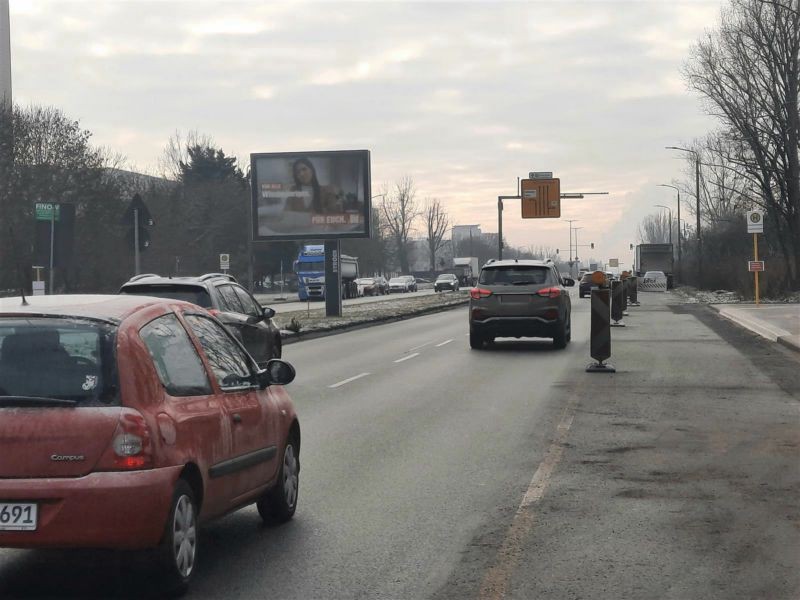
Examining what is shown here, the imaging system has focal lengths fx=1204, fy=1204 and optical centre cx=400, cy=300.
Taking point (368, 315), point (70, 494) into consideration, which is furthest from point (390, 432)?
point (368, 315)

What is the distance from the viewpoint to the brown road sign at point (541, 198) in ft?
212

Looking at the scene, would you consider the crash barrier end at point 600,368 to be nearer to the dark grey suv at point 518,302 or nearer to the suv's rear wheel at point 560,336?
the dark grey suv at point 518,302

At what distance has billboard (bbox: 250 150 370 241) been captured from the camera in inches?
1719

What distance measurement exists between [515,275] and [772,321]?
38.2ft

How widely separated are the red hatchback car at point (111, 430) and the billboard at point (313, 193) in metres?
37.3

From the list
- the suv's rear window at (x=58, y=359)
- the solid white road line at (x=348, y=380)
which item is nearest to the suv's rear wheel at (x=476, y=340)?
the solid white road line at (x=348, y=380)

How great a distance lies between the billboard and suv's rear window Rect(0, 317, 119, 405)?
3778cm

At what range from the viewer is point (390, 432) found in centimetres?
1180

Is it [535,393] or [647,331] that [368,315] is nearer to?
[647,331]

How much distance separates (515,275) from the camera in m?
23.6

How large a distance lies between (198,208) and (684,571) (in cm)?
7813

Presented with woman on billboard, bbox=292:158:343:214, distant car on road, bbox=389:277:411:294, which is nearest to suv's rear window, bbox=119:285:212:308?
woman on billboard, bbox=292:158:343:214

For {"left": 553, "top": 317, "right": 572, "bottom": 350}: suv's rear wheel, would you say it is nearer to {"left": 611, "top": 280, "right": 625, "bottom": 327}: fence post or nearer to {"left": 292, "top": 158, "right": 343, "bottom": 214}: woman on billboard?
{"left": 611, "top": 280, "right": 625, "bottom": 327}: fence post

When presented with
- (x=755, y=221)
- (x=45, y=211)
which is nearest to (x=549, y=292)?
(x=45, y=211)
